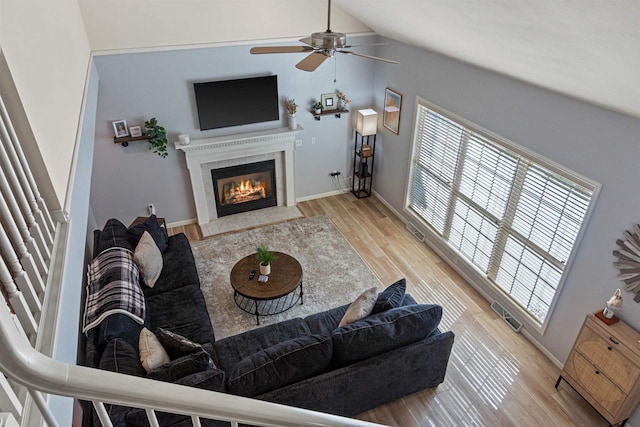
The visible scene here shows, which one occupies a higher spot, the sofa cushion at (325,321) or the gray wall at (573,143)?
the gray wall at (573,143)

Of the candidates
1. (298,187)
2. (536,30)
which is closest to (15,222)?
(536,30)

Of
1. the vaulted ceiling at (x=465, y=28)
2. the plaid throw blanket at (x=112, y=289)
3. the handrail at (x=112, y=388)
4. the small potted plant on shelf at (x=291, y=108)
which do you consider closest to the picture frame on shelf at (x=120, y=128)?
the vaulted ceiling at (x=465, y=28)

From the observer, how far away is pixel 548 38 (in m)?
2.87

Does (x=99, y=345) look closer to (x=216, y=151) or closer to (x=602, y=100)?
A: (x=216, y=151)

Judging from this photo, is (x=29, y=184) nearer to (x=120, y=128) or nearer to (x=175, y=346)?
(x=175, y=346)

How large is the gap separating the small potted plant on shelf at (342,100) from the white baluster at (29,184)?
17.1 feet

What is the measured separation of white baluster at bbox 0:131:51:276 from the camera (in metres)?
1.52

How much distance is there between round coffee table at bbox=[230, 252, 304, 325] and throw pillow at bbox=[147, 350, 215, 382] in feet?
4.55

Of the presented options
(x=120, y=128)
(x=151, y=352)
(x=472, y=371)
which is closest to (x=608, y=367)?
(x=472, y=371)

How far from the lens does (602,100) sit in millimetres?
3369

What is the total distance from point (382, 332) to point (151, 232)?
297 centimetres

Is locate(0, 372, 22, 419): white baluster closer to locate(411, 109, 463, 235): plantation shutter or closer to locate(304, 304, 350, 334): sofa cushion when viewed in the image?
locate(304, 304, 350, 334): sofa cushion

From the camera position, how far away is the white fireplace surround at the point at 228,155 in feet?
20.3

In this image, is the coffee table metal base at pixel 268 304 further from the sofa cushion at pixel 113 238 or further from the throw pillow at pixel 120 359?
the throw pillow at pixel 120 359
